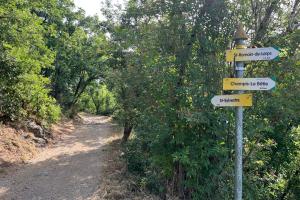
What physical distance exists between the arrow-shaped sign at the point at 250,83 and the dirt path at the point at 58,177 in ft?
14.2

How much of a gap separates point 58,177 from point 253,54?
655 centimetres

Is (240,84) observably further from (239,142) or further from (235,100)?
(239,142)

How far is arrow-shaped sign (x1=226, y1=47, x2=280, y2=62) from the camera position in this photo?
375 centimetres

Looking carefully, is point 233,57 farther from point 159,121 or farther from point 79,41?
point 79,41

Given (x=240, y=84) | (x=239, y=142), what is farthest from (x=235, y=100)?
(x=239, y=142)

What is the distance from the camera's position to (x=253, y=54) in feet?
12.6

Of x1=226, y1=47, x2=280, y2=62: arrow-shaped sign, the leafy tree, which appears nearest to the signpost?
x1=226, y1=47, x2=280, y2=62: arrow-shaped sign

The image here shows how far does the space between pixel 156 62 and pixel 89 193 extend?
353cm

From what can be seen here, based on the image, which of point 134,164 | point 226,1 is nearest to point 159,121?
point 226,1

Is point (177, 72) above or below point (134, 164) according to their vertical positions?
above

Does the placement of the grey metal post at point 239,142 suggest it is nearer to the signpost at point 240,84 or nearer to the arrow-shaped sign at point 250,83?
the signpost at point 240,84

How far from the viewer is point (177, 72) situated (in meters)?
5.66

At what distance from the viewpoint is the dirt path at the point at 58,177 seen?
22.7 feet

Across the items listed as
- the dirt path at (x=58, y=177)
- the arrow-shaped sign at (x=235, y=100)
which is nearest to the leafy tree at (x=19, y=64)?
the dirt path at (x=58, y=177)
